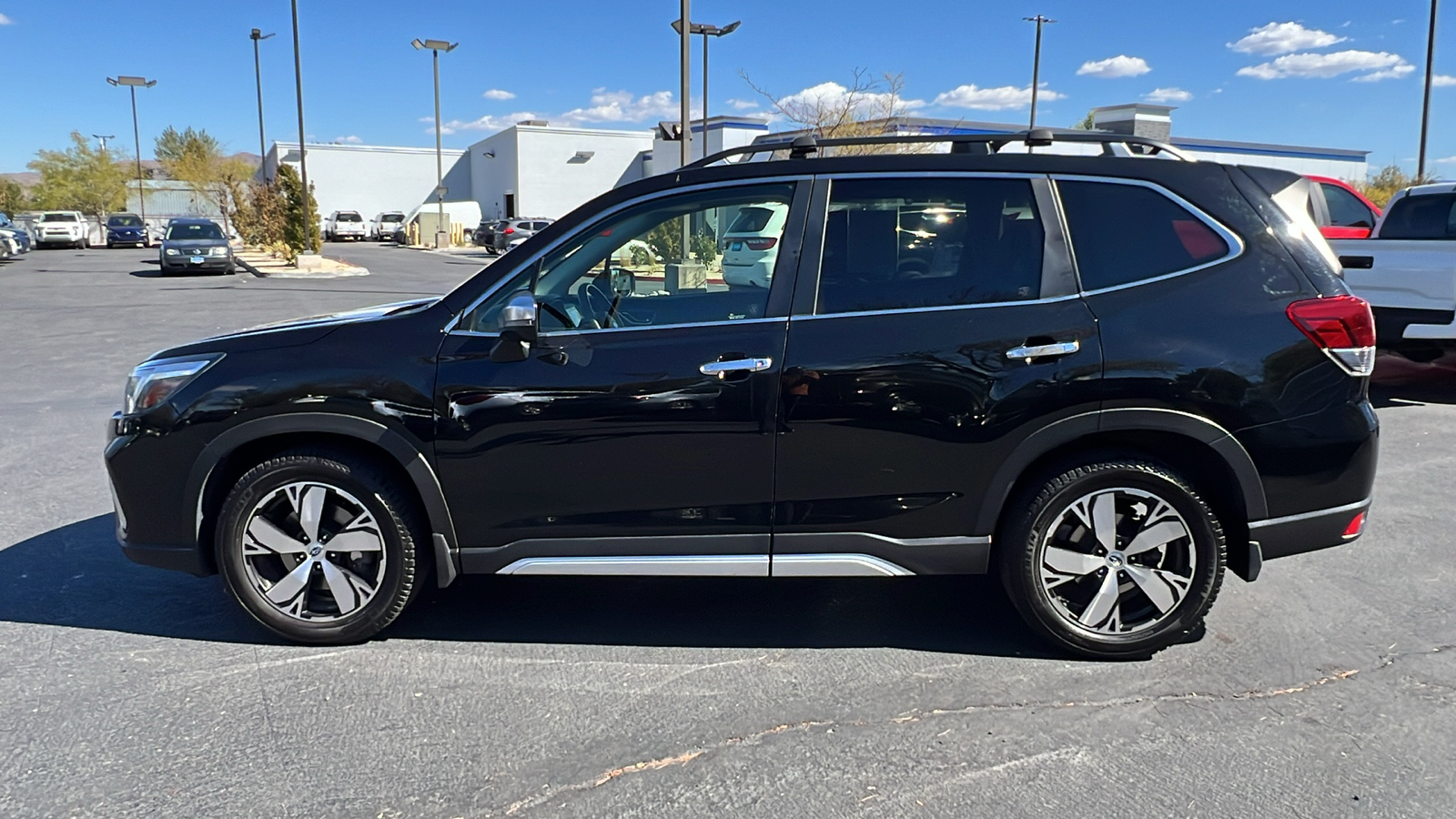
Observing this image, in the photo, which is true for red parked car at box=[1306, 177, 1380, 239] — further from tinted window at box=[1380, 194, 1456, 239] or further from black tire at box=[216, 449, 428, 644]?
black tire at box=[216, 449, 428, 644]

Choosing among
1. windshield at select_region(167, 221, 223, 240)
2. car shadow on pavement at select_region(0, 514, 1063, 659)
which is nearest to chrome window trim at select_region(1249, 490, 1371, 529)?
car shadow on pavement at select_region(0, 514, 1063, 659)

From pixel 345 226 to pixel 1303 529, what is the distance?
59.7m

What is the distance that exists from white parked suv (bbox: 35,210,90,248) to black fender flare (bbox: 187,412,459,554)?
4963 centimetres

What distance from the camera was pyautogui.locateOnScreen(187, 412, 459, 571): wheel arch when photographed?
382cm

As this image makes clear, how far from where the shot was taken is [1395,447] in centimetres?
746

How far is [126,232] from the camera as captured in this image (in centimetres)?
4691

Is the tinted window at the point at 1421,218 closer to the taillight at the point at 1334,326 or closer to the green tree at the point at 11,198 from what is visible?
the taillight at the point at 1334,326

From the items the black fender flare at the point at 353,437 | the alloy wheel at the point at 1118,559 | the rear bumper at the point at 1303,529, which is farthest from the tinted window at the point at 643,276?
the rear bumper at the point at 1303,529

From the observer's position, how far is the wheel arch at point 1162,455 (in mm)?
3723

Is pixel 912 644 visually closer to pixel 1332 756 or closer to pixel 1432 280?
pixel 1332 756

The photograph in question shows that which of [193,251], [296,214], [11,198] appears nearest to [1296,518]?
[193,251]

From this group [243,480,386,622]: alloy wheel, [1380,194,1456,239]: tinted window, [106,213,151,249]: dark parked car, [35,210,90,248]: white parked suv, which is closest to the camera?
[243,480,386,622]: alloy wheel

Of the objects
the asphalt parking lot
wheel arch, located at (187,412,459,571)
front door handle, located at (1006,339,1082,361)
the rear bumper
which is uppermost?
front door handle, located at (1006,339,1082,361)

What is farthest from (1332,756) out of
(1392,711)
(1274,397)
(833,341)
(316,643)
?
(316,643)
